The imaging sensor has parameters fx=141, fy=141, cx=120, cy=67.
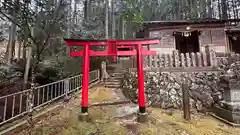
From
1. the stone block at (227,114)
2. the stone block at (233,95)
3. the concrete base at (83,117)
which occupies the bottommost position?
the stone block at (227,114)

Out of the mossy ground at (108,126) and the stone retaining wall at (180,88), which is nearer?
the mossy ground at (108,126)

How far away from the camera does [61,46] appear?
45.4 feet

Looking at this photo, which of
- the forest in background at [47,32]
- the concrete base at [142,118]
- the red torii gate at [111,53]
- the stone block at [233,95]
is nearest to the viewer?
the concrete base at [142,118]

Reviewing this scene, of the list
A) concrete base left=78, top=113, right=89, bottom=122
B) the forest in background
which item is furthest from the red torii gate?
the forest in background

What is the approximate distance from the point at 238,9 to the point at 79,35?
82.1 ft

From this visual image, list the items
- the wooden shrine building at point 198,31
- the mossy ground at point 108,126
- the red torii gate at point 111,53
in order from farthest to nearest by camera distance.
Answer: the wooden shrine building at point 198,31
the red torii gate at point 111,53
the mossy ground at point 108,126

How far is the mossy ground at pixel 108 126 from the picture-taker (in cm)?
421

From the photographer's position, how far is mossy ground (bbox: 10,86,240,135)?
421 centimetres

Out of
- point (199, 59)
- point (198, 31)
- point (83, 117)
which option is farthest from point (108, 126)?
point (198, 31)

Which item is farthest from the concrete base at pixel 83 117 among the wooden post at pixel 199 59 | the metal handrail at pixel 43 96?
the wooden post at pixel 199 59

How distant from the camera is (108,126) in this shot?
4637 mm

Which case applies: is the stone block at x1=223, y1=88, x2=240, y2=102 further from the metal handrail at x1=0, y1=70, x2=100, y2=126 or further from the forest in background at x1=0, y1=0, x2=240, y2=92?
the metal handrail at x1=0, y1=70, x2=100, y2=126

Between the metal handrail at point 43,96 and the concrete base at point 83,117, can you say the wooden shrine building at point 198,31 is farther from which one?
the concrete base at point 83,117

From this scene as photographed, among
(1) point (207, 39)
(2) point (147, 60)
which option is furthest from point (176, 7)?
(2) point (147, 60)
